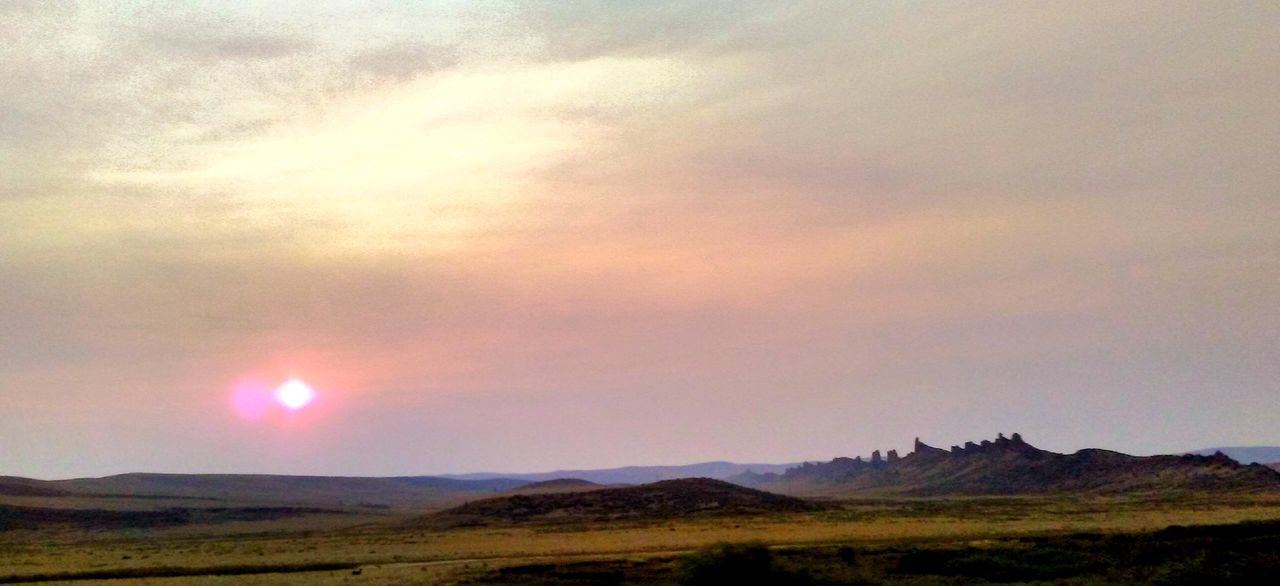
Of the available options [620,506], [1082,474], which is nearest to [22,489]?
[620,506]

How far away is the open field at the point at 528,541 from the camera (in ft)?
188

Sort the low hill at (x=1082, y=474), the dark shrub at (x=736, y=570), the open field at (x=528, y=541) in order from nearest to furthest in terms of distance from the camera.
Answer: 1. the dark shrub at (x=736, y=570)
2. the open field at (x=528, y=541)
3. the low hill at (x=1082, y=474)

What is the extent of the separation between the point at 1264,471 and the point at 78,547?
120m

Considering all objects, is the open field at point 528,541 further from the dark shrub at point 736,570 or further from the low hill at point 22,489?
the low hill at point 22,489

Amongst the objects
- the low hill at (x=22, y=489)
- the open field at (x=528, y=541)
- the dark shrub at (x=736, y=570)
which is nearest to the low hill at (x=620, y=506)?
the open field at (x=528, y=541)

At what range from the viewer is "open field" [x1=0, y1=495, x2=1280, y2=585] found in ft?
188

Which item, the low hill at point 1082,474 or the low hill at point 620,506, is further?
the low hill at point 1082,474

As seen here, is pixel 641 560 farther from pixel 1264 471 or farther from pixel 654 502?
pixel 1264 471

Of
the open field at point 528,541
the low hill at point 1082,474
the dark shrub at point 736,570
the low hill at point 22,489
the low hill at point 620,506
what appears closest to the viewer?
the dark shrub at point 736,570

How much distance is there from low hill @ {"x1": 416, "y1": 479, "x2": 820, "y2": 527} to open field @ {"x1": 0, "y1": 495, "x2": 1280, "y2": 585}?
6.22 metres

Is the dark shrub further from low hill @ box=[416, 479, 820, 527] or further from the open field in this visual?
low hill @ box=[416, 479, 820, 527]

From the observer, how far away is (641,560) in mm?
56312

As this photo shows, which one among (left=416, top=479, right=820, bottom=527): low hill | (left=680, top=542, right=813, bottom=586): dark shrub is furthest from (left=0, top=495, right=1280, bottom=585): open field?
(left=416, top=479, right=820, bottom=527): low hill

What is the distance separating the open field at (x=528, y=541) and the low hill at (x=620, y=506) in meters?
6.22
